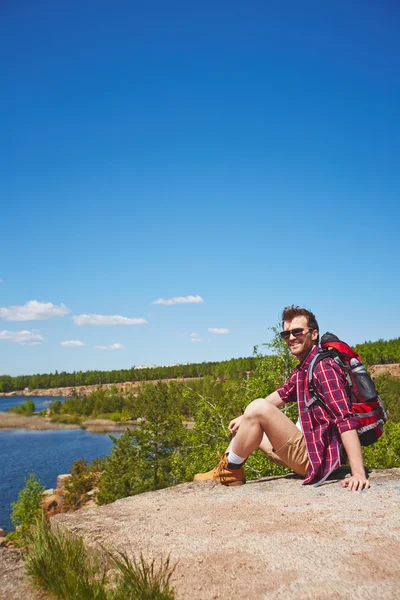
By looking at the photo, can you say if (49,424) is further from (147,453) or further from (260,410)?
(260,410)

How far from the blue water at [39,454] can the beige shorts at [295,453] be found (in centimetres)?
3434

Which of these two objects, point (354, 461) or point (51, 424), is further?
point (51, 424)

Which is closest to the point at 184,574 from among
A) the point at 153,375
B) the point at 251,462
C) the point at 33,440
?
the point at 251,462

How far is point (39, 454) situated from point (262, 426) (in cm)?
6432

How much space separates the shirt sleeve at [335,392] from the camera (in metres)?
4.10

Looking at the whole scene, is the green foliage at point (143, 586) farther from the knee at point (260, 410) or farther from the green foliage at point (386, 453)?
the green foliage at point (386, 453)

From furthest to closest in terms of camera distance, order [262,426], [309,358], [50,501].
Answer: [50,501]
[309,358]
[262,426]

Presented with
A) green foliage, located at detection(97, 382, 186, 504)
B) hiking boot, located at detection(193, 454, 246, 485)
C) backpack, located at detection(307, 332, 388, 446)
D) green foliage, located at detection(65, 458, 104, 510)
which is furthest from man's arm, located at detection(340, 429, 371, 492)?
green foliage, located at detection(65, 458, 104, 510)

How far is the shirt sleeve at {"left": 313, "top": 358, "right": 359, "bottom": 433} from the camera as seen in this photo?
161 inches

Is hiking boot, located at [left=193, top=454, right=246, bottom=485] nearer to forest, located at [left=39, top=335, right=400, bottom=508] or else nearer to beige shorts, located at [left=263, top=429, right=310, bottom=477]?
beige shorts, located at [left=263, top=429, right=310, bottom=477]

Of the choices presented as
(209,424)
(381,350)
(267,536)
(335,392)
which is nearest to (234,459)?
(335,392)

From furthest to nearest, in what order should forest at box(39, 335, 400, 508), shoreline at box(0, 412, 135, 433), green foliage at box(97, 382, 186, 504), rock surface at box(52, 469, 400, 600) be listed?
shoreline at box(0, 412, 135, 433), green foliage at box(97, 382, 186, 504), forest at box(39, 335, 400, 508), rock surface at box(52, 469, 400, 600)

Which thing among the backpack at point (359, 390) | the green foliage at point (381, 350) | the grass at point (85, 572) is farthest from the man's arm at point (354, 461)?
the green foliage at point (381, 350)

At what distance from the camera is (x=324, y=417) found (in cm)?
435
